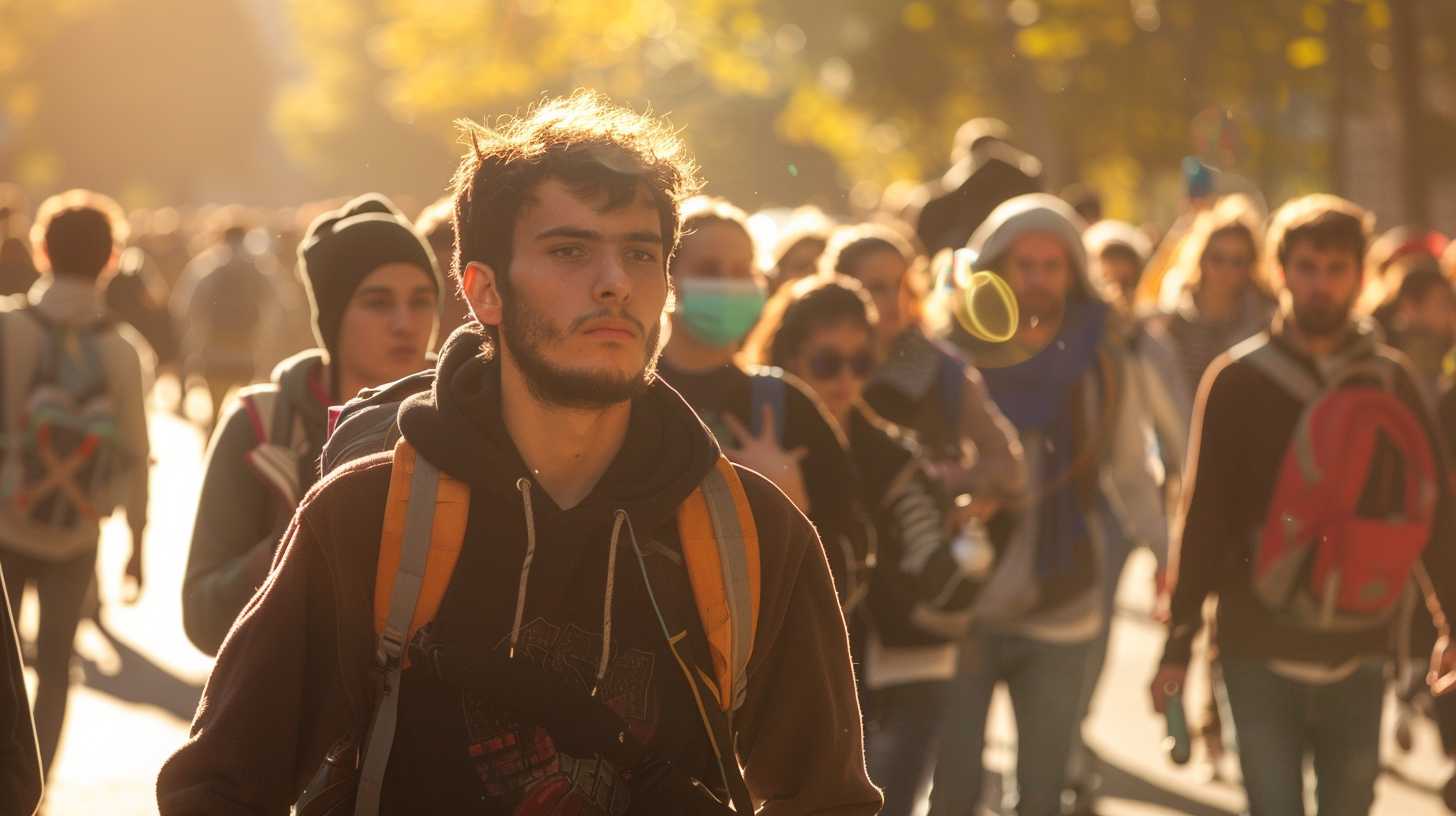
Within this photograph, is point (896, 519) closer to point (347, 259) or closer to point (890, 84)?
point (347, 259)

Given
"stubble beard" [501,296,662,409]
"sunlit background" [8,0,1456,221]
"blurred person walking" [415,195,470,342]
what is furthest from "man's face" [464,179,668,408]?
"blurred person walking" [415,195,470,342]

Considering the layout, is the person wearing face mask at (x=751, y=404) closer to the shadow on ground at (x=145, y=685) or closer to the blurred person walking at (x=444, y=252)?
the blurred person walking at (x=444, y=252)

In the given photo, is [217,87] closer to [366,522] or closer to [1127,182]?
[1127,182]

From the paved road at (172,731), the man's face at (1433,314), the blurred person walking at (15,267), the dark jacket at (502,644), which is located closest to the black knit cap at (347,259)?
the paved road at (172,731)

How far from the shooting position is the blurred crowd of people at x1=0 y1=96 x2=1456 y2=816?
3.51 m

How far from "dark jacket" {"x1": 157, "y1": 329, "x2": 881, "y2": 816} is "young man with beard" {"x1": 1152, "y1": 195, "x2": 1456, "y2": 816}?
128 inches

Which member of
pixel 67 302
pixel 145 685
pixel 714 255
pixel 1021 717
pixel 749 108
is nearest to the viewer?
pixel 714 255

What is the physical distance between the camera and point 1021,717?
7.57 metres

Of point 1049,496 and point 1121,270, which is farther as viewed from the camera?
point 1121,270

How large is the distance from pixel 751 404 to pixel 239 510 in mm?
1302

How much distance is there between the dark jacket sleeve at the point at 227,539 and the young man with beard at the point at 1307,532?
95.9 inches

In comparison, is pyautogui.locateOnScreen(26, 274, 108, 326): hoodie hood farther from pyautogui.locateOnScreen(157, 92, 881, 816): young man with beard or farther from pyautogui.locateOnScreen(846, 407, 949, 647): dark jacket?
pyautogui.locateOnScreen(157, 92, 881, 816): young man with beard

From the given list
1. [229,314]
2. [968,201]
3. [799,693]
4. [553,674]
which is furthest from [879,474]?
[229,314]

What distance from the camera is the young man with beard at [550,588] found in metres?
3.36
